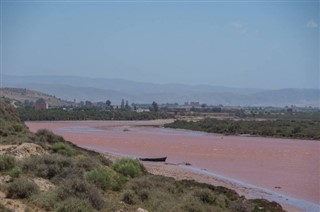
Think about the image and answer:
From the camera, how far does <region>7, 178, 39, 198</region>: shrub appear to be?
14602 mm

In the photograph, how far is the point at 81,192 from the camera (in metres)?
14.6

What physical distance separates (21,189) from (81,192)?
1.72m

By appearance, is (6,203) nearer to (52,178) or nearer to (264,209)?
(52,178)

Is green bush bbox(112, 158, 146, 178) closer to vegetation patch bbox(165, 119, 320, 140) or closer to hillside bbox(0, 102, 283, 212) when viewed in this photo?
hillside bbox(0, 102, 283, 212)

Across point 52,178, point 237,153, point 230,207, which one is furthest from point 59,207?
point 237,153

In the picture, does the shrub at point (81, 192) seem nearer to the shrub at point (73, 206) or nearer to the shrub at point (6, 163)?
the shrub at point (73, 206)

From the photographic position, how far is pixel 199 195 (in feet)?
60.2

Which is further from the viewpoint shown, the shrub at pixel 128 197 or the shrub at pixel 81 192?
the shrub at pixel 128 197

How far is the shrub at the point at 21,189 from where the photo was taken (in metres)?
14.6

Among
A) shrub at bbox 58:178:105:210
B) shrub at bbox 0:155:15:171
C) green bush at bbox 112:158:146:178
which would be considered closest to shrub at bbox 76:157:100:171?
green bush at bbox 112:158:146:178

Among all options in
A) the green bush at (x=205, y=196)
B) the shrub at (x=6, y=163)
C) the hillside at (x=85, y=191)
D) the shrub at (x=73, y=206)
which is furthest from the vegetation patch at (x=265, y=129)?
the shrub at (x=73, y=206)

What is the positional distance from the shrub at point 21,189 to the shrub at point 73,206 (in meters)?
1.85

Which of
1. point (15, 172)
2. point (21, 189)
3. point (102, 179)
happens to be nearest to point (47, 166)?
point (15, 172)

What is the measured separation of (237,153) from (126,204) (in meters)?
35.1
